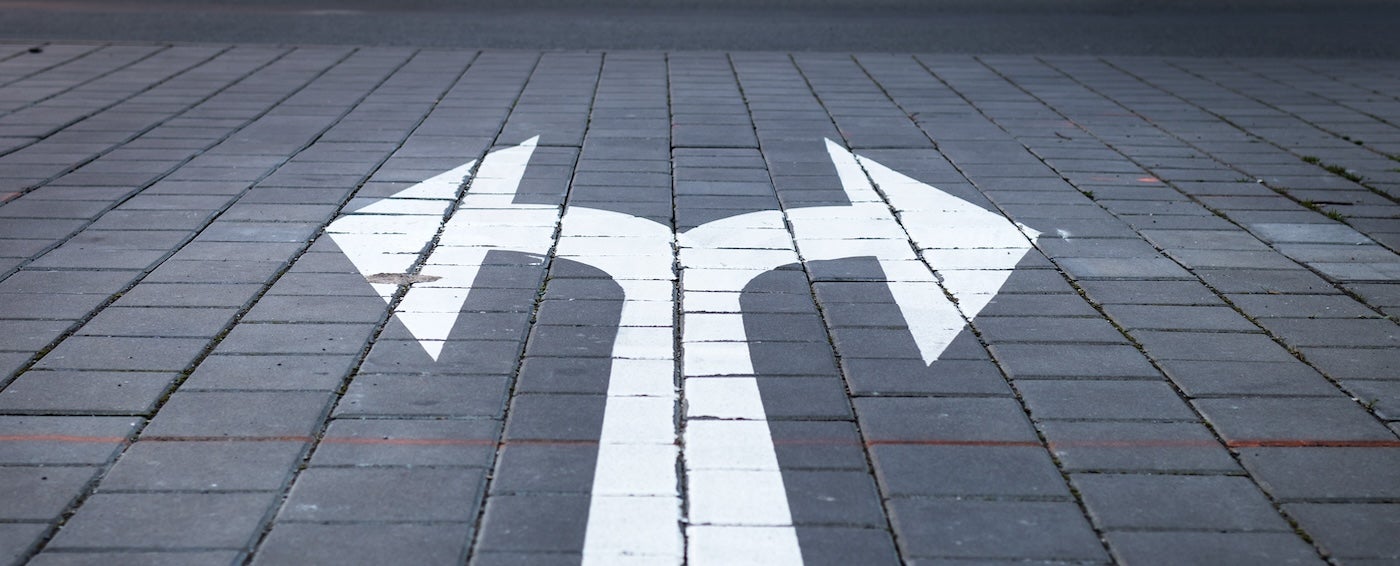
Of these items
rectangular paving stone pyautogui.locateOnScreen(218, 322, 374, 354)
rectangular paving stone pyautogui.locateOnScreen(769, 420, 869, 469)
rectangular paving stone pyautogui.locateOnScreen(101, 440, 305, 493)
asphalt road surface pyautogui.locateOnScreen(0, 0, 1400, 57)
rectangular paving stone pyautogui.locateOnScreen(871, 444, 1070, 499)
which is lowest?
asphalt road surface pyautogui.locateOnScreen(0, 0, 1400, 57)

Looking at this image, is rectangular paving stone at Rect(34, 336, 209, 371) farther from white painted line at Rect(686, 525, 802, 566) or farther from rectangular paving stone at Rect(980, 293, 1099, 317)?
rectangular paving stone at Rect(980, 293, 1099, 317)

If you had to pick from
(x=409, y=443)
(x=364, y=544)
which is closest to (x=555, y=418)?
(x=409, y=443)

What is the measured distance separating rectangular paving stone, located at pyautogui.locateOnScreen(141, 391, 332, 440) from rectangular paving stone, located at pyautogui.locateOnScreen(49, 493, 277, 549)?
36 centimetres

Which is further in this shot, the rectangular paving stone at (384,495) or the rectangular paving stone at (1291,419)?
the rectangular paving stone at (1291,419)

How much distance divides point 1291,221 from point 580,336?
3.41 m

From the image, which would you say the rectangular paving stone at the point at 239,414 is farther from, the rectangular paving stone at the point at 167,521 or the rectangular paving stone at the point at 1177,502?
the rectangular paving stone at the point at 1177,502

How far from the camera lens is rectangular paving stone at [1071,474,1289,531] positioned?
3061 millimetres

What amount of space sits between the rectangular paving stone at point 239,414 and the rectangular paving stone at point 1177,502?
80.2 inches

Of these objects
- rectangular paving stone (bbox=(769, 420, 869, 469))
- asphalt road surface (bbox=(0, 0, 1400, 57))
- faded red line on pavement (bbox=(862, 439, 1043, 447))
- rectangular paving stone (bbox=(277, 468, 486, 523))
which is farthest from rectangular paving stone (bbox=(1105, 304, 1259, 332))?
asphalt road surface (bbox=(0, 0, 1400, 57))

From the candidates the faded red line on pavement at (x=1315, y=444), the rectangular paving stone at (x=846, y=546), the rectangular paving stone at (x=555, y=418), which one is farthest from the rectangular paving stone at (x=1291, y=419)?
the rectangular paving stone at (x=555, y=418)

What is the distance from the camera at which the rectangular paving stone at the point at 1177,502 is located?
3.06 m

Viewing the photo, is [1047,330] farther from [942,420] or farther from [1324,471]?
[1324,471]

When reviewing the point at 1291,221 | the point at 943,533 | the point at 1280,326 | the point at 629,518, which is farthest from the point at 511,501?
the point at 1291,221

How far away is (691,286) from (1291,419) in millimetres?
2039
